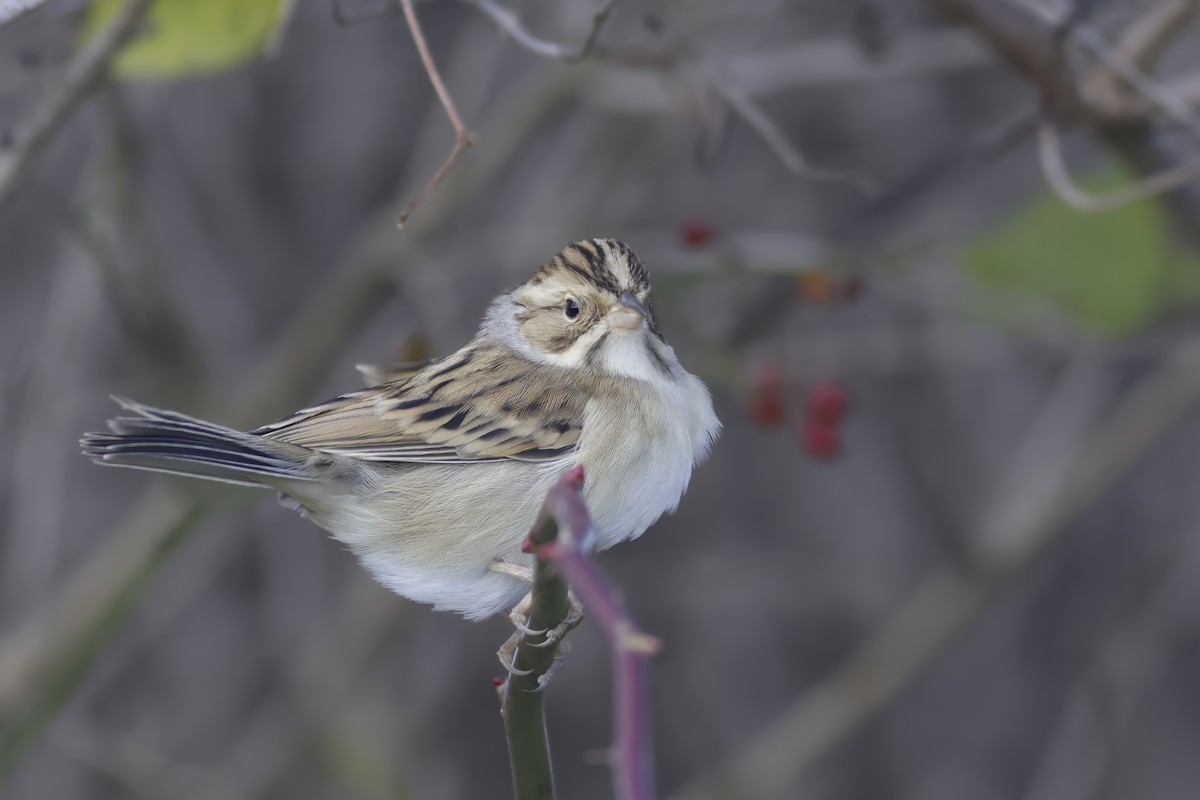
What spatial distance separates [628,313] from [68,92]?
145 centimetres

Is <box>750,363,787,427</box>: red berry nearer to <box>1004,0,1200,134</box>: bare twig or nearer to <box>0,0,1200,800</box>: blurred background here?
<box>0,0,1200,800</box>: blurred background

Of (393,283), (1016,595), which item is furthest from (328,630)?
(1016,595)

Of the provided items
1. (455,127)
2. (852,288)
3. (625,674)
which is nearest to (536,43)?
(455,127)

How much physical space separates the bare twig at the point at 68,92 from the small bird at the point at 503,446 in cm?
94

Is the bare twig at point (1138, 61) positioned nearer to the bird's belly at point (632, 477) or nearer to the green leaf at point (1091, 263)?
the green leaf at point (1091, 263)

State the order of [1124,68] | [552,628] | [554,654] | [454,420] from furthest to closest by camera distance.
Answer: [1124,68]
[454,420]
[554,654]
[552,628]

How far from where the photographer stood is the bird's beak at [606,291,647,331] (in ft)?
10.6

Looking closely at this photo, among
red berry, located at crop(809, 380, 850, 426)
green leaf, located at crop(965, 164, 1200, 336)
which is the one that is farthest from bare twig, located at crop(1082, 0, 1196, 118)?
red berry, located at crop(809, 380, 850, 426)

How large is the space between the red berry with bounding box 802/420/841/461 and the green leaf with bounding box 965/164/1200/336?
65 cm

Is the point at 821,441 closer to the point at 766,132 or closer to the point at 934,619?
→ the point at 766,132

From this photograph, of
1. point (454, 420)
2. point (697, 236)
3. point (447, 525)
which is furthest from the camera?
point (697, 236)

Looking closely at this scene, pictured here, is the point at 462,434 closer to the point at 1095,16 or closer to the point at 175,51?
the point at 175,51

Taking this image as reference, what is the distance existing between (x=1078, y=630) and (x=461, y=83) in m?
3.61

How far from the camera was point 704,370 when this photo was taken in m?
4.33
